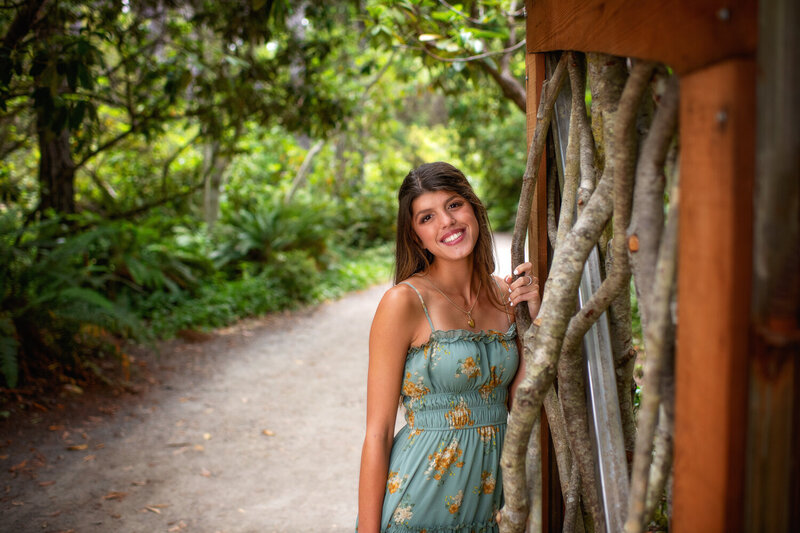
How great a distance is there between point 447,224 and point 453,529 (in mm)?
1040

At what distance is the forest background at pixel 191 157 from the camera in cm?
400

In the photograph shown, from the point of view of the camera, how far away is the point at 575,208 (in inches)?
66.6

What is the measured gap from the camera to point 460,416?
1.95 meters

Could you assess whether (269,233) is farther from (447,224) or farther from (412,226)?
(447,224)

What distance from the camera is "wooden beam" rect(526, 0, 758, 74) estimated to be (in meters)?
0.85

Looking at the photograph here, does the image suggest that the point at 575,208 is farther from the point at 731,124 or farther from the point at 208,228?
the point at 208,228

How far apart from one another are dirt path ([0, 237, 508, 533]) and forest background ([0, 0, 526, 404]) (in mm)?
610

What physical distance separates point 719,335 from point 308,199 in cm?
1275

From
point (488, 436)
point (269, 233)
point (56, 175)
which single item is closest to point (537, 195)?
point (488, 436)

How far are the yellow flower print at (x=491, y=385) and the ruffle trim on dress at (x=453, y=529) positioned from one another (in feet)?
1.37

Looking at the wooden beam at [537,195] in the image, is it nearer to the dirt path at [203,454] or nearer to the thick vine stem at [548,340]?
the thick vine stem at [548,340]

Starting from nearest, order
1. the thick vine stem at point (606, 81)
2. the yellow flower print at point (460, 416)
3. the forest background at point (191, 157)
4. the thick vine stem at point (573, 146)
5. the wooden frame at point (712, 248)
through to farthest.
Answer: the wooden frame at point (712, 248) → the thick vine stem at point (606, 81) → the thick vine stem at point (573, 146) → the yellow flower print at point (460, 416) → the forest background at point (191, 157)

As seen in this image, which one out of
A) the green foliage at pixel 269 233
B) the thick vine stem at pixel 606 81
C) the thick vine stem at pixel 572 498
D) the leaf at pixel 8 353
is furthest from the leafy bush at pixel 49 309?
the thick vine stem at pixel 606 81

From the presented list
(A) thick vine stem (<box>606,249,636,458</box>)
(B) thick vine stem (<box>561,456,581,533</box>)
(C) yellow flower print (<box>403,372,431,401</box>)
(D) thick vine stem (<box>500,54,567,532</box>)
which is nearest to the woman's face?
(D) thick vine stem (<box>500,54,567,532</box>)
